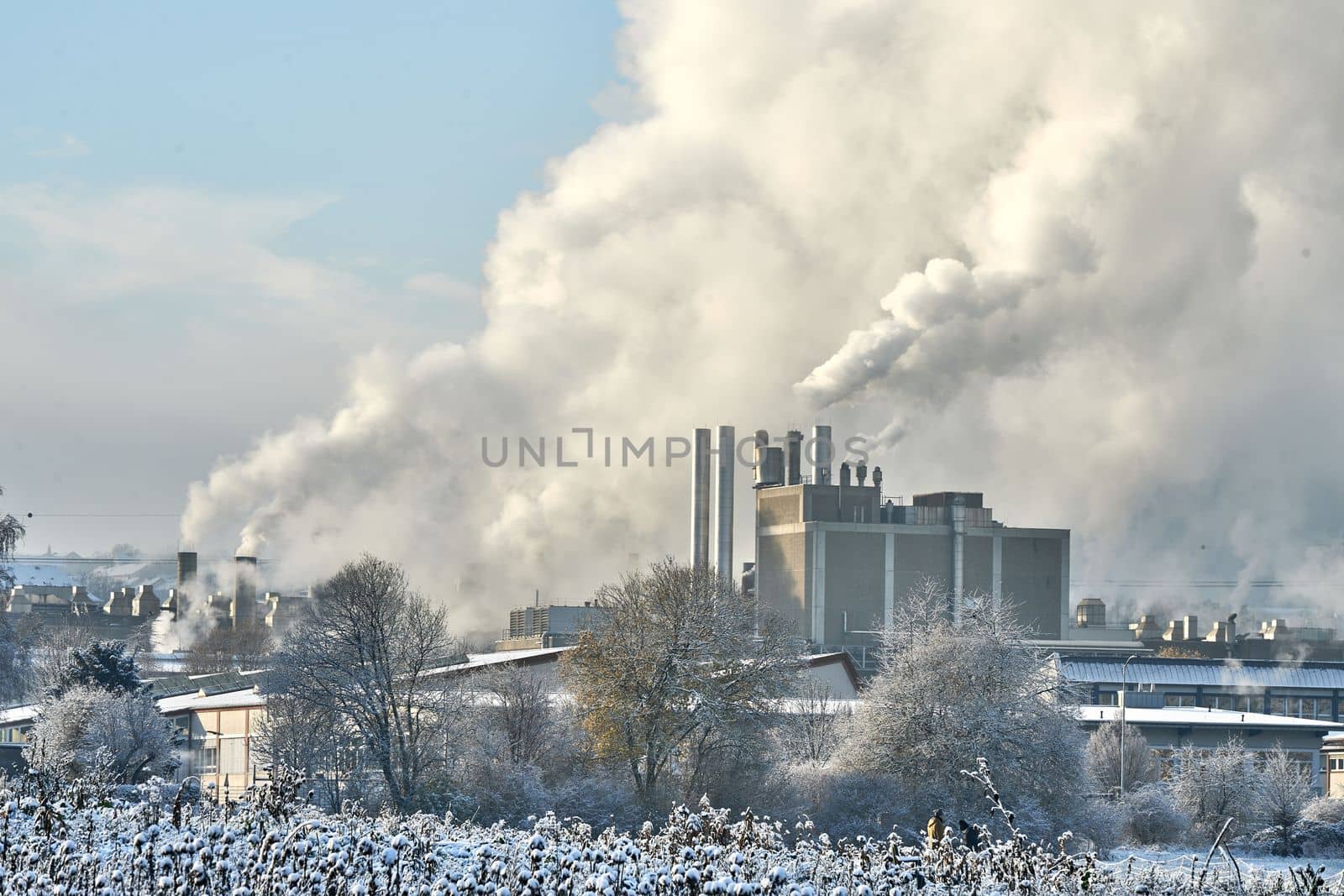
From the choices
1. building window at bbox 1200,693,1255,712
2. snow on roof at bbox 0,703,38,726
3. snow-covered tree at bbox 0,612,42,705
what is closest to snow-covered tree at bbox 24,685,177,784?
snow-covered tree at bbox 0,612,42,705

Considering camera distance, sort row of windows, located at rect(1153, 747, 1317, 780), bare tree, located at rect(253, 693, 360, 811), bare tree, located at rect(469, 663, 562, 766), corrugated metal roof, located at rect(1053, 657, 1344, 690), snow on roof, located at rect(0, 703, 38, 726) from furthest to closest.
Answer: corrugated metal roof, located at rect(1053, 657, 1344, 690), snow on roof, located at rect(0, 703, 38, 726), row of windows, located at rect(1153, 747, 1317, 780), bare tree, located at rect(469, 663, 562, 766), bare tree, located at rect(253, 693, 360, 811)

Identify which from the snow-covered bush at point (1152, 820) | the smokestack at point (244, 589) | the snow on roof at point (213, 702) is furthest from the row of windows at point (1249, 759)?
the smokestack at point (244, 589)

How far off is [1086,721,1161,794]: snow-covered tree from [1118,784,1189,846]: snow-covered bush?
5273mm

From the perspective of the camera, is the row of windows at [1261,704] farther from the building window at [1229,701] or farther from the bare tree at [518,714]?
the bare tree at [518,714]

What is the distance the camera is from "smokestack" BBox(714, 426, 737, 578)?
89875 mm

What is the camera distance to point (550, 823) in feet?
47.8

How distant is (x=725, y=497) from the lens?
299 ft

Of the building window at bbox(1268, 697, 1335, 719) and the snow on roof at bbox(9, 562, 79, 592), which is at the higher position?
the snow on roof at bbox(9, 562, 79, 592)

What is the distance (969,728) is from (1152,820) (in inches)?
385

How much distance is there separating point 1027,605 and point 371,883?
88.3 m

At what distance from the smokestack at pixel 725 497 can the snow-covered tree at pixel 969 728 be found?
149 feet

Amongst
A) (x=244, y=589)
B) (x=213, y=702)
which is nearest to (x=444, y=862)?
(x=213, y=702)

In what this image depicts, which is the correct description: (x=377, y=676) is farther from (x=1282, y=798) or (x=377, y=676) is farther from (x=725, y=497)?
(x=725, y=497)

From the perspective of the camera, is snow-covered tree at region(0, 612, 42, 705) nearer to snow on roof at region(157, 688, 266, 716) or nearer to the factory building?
snow on roof at region(157, 688, 266, 716)
